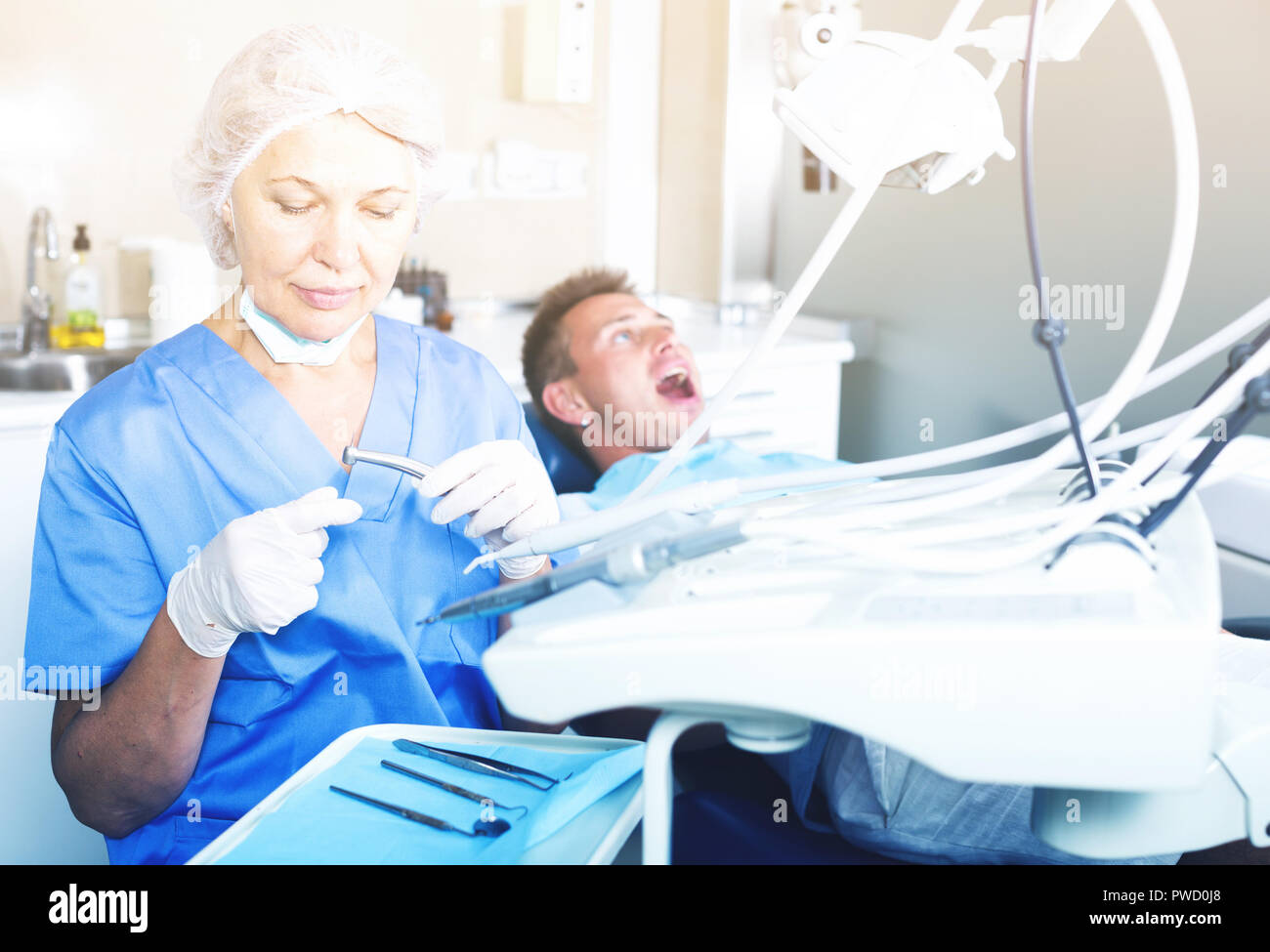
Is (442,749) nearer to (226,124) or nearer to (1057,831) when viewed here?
(1057,831)

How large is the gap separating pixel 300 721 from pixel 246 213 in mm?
537

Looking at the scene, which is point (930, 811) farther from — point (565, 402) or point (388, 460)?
point (565, 402)

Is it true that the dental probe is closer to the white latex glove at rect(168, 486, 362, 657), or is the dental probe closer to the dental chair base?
the dental chair base

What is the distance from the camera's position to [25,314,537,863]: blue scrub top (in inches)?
42.4

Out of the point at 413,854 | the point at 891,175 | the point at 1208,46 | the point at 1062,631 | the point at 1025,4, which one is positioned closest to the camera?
the point at 1062,631

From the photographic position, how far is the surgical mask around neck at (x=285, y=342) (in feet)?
3.98

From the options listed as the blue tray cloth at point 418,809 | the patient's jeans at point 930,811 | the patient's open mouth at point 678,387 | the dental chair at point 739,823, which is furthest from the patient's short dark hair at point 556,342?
the patient's jeans at point 930,811

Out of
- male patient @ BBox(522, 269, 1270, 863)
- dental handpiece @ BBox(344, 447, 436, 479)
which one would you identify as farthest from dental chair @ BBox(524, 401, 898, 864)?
male patient @ BBox(522, 269, 1270, 863)

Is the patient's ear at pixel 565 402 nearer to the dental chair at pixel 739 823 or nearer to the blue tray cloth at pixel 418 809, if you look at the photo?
the dental chair at pixel 739 823

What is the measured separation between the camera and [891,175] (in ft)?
2.90

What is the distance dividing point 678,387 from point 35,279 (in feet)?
4.50

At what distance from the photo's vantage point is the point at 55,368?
2264 millimetres

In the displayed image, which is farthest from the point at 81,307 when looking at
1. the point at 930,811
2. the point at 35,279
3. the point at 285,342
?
the point at 930,811
